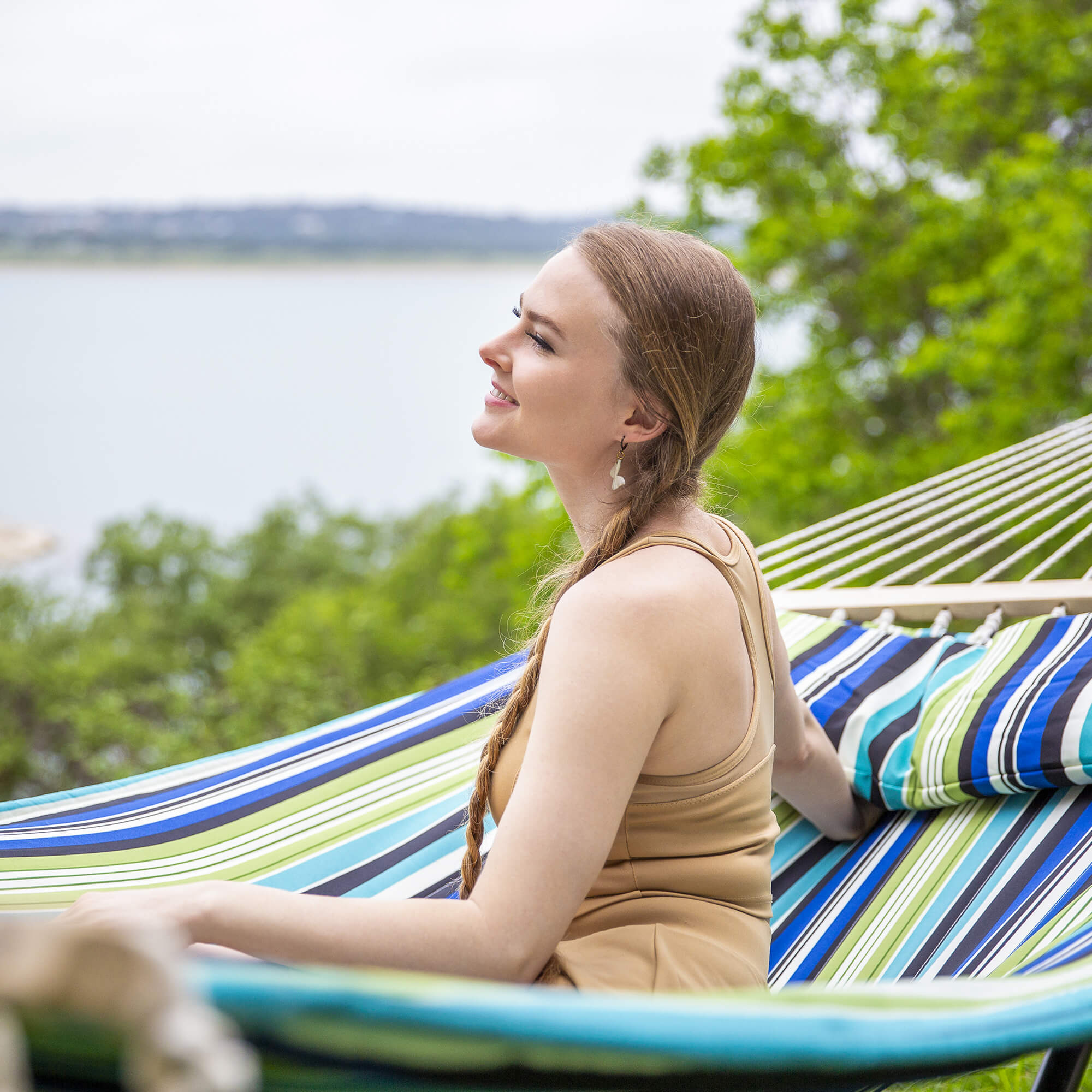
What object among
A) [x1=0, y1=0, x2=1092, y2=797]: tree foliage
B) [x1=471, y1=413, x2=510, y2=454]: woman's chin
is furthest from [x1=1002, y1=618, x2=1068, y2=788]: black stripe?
[x1=0, y1=0, x2=1092, y2=797]: tree foliage

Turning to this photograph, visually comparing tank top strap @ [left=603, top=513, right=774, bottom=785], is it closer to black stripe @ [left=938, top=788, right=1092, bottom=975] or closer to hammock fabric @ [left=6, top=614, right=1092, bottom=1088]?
hammock fabric @ [left=6, top=614, right=1092, bottom=1088]

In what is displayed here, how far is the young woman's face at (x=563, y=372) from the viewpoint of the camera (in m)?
1.37

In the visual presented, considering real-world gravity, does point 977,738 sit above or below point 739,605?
below

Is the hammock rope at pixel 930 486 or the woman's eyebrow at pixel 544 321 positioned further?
the hammock rope at pixel 930 486

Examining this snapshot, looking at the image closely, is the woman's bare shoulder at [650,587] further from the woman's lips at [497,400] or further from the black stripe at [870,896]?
the black stripe at [870,896]

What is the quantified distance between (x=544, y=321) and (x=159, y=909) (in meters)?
Result: 0.82

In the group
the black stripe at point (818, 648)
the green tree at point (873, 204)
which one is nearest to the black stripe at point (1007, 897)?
the black stripe at point (818, 648)

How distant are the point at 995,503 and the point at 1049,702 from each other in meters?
1.10

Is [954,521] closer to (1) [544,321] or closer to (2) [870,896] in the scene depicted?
(2) [870,896]

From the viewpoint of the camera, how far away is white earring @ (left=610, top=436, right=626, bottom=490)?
142cm

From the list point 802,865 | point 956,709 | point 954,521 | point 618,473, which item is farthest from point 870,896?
point 954,521

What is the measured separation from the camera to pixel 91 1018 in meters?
0.46

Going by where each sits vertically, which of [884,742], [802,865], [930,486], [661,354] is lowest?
[802,865]

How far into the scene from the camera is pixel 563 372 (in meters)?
1.38
